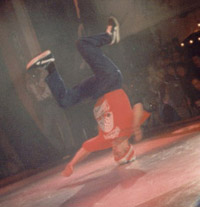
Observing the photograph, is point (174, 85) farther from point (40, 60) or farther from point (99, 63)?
point (40, 60)

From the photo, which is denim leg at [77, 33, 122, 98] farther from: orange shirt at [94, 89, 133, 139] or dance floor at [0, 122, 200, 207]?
dance floor at [0, 122, 200, 207]

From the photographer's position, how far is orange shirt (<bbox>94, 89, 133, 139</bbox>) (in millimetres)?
3018

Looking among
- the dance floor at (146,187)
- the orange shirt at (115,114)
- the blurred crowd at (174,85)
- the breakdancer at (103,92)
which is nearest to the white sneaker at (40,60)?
the breakdancer at (103,92)

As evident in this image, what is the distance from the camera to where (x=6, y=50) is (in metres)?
7.84

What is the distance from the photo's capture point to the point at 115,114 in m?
3.02

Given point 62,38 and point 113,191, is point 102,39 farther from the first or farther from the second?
point 62,38

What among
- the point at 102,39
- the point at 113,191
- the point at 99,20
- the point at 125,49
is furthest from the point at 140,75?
the point at 113,191

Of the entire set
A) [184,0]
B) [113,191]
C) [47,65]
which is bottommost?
[113,191]

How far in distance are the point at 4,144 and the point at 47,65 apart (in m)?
5.35

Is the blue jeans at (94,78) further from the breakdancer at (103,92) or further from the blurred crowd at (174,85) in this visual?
the blurred crowd at (174,85)

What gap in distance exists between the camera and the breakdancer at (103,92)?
280 centimetres

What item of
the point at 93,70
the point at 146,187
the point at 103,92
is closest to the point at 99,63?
the point at 93,70

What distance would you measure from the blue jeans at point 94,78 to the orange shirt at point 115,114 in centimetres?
9

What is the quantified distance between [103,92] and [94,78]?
0.20 m
